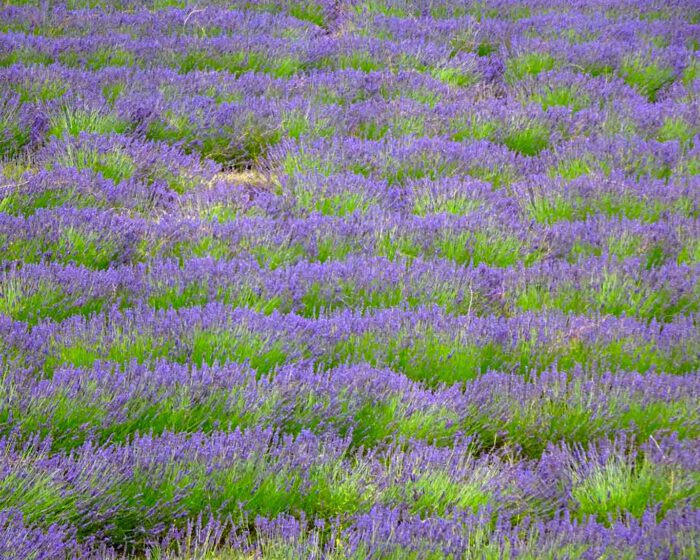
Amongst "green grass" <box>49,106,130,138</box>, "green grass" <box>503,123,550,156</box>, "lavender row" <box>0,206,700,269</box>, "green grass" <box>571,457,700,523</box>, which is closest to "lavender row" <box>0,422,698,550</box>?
"green grass" <box>571,457,700,523</box>

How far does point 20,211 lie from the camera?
13.3ft

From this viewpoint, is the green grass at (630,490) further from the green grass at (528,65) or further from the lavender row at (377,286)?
the green grass at (528,65)

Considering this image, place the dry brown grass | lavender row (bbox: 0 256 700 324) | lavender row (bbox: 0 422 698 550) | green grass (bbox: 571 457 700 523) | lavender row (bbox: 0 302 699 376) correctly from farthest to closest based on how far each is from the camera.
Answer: the dry brown grass
lavender row (bbox: 0 256 700 324)
lavender row (bbox: 0 302 699 376)
green grass (bbox: 571 457 700 523)
lavender row (bbox: 0 422 698 550)

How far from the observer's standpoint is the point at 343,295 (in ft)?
12.1

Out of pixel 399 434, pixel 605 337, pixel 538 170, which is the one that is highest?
pixel 538 170

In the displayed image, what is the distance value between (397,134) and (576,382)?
262 centimetres

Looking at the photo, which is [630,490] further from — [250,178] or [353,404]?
[250,178]

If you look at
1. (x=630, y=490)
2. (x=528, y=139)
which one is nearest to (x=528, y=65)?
(x=528, y=139)

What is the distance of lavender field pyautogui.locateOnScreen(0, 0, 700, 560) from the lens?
2488mm

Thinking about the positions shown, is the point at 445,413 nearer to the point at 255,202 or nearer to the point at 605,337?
the point at 605,337

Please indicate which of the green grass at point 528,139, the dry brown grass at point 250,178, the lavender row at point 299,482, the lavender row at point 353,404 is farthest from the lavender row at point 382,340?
the green grass at point 528,139

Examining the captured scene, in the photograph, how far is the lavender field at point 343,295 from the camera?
8.16 feet

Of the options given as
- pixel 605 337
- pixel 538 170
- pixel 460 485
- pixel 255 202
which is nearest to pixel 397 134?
pixel 538 170

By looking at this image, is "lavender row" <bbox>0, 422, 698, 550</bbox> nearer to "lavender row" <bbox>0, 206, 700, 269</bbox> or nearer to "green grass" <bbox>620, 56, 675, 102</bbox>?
"lavender row" <bbox>0, 206, 700, 269</bbox>
